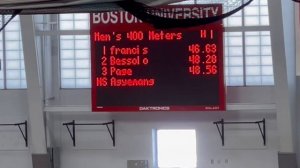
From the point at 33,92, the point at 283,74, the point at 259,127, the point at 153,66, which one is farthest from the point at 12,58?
the point at 283,74

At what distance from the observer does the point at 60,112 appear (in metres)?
9.29

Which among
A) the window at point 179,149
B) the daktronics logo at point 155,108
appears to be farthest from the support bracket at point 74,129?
the daktronics logo at point 155,108

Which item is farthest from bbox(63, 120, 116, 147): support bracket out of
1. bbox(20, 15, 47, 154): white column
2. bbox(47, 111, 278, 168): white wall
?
bbox(20, 15, 47, 154): white column

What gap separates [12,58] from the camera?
9.38 m

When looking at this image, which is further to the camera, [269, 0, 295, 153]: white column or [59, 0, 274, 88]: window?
[59, 0, 274, 88]: window

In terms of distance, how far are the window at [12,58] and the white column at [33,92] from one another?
2.71ft

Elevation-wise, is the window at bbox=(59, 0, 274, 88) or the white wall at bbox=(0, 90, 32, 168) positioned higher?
the window at bbox=(59, 0, 274, 88)

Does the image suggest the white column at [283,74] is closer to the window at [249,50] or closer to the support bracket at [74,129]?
the window at [249,50]

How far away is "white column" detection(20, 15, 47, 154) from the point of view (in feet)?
27.7

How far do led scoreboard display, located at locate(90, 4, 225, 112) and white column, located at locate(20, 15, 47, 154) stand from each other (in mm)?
1307

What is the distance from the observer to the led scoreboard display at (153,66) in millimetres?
7438

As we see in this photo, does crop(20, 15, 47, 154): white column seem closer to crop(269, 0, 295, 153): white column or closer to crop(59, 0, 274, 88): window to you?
crop(59, 0, 274, 88): window

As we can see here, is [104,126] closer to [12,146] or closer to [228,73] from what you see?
[12,146]

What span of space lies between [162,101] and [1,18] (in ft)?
17.3
